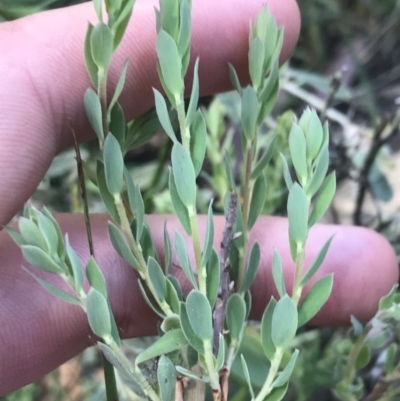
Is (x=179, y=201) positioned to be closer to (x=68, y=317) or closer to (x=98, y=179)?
(x=98, y=179)

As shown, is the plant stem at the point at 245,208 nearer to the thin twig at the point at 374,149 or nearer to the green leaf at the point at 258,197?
the green leaf at the point at 258,197

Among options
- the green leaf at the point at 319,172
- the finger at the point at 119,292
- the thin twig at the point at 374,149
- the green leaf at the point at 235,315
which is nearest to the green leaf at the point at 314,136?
the green leaf at the point at 319,172

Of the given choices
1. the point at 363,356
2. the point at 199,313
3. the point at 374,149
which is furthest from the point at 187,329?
the point at 374,149

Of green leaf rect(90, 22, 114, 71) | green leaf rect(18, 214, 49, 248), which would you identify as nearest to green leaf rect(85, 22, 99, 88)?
green leaf rect(90, 22, 114, 71)

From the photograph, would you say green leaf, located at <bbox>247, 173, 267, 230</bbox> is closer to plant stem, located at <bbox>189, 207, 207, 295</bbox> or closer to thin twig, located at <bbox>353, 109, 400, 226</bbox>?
plant stem, located at <bbox>189, 207, 207, 295</bbox>

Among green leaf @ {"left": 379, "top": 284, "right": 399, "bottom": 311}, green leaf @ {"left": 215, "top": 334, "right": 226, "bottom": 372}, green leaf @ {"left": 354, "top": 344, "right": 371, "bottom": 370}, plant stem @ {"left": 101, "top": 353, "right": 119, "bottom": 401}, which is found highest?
green leaf @ {"left": 215, "top": 334, "right": 226, "bottom": 372}

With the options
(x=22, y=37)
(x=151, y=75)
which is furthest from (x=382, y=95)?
(x=22, y=37)
